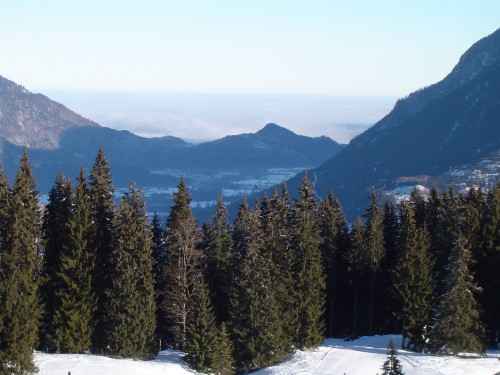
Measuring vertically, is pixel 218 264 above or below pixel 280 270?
below

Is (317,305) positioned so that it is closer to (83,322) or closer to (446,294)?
(446,294)

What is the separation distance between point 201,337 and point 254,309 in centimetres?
460

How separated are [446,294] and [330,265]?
1434cm

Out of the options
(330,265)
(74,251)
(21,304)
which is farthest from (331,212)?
(21,304)

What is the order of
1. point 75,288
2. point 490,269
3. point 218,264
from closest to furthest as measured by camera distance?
point 75,288 < point 218,264 < point 490,269

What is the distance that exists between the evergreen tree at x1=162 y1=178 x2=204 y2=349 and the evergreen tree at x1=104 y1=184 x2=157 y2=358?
220cm

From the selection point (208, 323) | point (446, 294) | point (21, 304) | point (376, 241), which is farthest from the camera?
point (376, 241)

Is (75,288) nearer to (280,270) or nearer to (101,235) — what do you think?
(101,235)

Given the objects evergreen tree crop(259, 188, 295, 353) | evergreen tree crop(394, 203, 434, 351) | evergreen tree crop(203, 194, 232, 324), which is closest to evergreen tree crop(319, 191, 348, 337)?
evergreen tree crop(259, 188, 295, 353)

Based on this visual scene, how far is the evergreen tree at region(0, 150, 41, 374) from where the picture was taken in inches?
1724

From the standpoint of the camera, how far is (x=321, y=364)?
5378 cm

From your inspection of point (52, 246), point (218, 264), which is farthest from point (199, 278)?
point (52, 246)

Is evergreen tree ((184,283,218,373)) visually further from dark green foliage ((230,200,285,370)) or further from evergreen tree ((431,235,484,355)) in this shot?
evergreen tree ((431,235,484,355))

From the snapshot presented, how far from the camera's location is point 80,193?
51.7 meters
